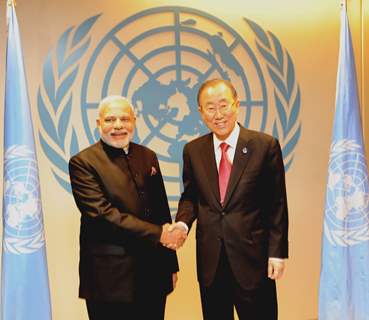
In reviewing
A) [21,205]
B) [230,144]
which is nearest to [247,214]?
[230,144]

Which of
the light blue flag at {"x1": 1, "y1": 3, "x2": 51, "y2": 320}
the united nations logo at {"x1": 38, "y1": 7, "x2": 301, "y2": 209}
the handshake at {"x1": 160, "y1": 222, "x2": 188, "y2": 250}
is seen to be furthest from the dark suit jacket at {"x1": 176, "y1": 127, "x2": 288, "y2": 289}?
the united nations logo at {"x1": 38, "y1": 7, "x2": 301, "y2": 209}

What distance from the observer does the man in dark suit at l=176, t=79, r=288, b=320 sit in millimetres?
2357

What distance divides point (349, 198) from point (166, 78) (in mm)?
1545

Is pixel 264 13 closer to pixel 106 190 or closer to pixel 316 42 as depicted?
pixel 316 42

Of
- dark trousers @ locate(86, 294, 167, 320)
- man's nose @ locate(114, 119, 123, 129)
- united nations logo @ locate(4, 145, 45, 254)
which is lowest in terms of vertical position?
dark trousers @ locate(86, 294, 167, 320)

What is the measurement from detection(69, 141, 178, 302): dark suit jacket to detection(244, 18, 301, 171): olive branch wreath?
1.55 meters

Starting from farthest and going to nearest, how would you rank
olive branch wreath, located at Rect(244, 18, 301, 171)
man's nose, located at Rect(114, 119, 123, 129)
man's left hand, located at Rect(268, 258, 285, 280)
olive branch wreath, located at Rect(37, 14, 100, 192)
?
olive branch wreath, located at Rect(244, 18, 301, 171), olive branch wreath, located at Rect(37, 14, 100, 192), man's nose, located at Rect(114, 119, 123, 129), man's left hand, located at Rect(268, 258, 285, 280)

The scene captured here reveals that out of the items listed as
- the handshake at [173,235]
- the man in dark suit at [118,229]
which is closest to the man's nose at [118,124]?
the man in dark suit at [118,229]

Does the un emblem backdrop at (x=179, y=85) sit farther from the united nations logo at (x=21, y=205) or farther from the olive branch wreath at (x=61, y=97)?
the united nations logo at (x=21, y=205)

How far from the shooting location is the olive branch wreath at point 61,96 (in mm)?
3428

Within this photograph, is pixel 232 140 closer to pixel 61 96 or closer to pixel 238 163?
pixel 238 163

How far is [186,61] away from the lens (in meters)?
3.60

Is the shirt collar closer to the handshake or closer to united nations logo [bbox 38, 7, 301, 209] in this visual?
the handshake

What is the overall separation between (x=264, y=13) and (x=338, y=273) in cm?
196
